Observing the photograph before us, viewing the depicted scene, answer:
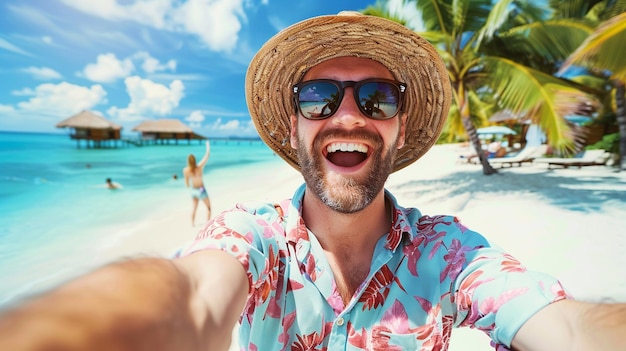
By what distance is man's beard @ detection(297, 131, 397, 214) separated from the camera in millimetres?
1278

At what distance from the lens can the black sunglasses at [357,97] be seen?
142cm

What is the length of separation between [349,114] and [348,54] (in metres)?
0.34

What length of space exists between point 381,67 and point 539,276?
1.11 m

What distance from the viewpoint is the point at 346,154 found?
1.46 metres

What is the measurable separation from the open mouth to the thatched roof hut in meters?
51.9

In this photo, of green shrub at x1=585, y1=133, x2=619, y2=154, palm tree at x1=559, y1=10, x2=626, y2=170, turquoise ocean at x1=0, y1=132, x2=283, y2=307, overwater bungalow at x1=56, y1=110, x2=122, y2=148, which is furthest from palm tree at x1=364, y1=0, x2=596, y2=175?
overwater bungalow at x1=56, y1=110, x2=122, y2=148

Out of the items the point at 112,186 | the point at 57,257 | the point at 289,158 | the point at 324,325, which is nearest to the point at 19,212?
the point at 112,186

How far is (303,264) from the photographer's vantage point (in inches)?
45.3

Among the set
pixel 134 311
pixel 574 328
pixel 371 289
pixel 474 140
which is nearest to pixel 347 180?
pixel 371 289

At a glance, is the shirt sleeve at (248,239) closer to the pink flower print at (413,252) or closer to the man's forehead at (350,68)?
the pink flower print at (413,252)

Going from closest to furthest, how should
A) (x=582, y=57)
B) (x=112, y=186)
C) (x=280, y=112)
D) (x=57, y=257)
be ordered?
(x=280, y=112), (x=582, y=57), (x=57, y=257), (x=112, y=186)

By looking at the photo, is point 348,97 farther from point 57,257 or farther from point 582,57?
point 57,257

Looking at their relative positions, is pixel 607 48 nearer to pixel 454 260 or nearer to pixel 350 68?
pixel 350 68

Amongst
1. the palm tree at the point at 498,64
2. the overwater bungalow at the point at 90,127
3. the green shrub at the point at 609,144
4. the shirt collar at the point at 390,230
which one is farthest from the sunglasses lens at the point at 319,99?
the overwater bungalow at the point at 90,127
